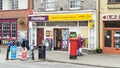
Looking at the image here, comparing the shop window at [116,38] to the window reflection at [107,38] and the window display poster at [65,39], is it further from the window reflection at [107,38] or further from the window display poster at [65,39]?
the window display poster at [65,39]

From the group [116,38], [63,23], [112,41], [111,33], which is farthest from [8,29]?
[116,38]

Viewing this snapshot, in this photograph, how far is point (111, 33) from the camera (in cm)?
2814

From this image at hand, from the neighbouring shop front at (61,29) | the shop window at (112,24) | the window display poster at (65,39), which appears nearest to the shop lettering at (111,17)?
the shop window at (112,24)

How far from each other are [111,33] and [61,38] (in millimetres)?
5158

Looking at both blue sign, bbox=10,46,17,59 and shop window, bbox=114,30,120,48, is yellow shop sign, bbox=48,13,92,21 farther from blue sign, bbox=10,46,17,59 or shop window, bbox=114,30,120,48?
blue sign, bbox=10,46,17,59

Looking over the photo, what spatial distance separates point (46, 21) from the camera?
31.9 m

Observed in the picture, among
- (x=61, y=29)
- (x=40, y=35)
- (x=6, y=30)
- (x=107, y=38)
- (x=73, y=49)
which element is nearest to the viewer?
(x=73, y=49)

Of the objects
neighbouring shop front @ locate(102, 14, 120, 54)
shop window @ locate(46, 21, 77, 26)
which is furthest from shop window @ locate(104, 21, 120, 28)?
shop window @ locate(46, 21, 77, 26)

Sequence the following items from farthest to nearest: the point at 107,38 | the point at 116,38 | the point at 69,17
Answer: the point at 69,17 < the point at 107,38 < the point at 116,38

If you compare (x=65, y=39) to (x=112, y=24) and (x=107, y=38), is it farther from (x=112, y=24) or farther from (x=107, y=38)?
(x=112, y=24)

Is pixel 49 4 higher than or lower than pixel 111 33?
higher

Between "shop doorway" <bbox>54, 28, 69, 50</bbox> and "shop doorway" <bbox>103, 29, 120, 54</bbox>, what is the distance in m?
3.81

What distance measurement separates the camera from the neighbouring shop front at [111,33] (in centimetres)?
2775

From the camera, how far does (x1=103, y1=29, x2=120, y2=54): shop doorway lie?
1096 inches
